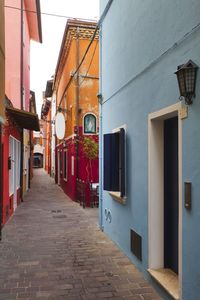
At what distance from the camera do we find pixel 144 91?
505cm

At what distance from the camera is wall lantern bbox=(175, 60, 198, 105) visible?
336cm

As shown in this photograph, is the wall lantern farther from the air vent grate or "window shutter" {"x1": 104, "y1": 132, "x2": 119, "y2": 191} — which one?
"window shutter" {"x1": 104, "y1": 132, "x2": 119, "y2": 191}

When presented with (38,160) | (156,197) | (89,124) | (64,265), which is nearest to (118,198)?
(64,265)

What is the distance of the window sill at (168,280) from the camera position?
396cm

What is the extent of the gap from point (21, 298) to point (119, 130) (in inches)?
136

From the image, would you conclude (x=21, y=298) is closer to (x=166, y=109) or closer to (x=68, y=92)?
(x=166, y=109)

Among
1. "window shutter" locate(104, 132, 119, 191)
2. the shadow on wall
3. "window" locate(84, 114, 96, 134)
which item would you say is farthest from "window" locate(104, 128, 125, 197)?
the shadow on wall

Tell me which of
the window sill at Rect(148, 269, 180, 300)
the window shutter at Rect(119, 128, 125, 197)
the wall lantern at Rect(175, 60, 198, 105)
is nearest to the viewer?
the wall lantern at Rect(175, 60, 198, 105)

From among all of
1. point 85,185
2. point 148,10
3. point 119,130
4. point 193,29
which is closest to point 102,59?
point 119,130

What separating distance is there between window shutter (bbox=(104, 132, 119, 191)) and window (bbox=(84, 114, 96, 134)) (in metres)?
7.35

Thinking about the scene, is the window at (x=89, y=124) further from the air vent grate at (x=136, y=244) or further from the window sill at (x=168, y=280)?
the window sill at (x=168, y=280)

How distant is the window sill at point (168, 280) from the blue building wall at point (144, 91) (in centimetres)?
31

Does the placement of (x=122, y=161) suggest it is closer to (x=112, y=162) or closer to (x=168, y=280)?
(x=112, y=162)

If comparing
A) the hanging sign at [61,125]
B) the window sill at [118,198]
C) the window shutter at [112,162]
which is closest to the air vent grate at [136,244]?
the window sill at [118,198]
